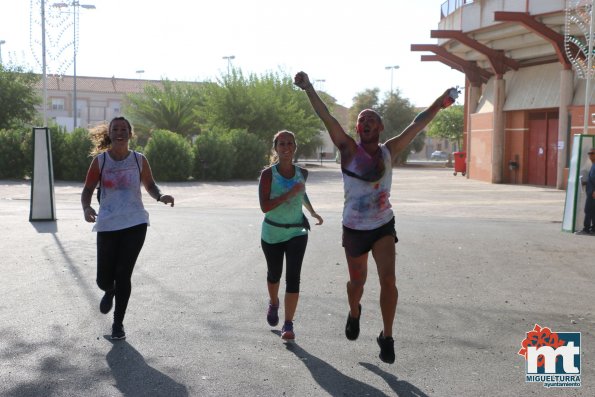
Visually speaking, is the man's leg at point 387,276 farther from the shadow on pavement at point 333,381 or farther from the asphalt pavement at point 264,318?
the shadow on pavement at point 333,381

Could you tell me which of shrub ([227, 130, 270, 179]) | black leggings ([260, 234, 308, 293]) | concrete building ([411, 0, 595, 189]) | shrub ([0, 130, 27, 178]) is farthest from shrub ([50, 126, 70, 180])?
black leggings ([260, 234, 308, 293])

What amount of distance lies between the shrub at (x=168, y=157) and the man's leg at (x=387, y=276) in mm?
29382

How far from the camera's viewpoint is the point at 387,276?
5.29 m

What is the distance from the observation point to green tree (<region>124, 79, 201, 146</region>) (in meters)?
50.5

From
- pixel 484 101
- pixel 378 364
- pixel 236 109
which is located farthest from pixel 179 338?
pixel 236 109

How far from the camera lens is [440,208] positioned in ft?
67.9

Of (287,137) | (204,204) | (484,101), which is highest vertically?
(484,101)

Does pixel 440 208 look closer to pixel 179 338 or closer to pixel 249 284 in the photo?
pixel 249 284

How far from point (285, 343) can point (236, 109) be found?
40078 mm

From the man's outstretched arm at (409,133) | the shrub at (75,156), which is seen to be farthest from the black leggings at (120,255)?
the shrub at (75,156)

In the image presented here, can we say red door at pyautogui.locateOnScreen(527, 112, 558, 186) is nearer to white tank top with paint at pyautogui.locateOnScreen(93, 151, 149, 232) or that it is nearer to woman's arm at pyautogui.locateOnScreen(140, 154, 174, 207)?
woman's arm at pyautogui.locateOnScreen(140, 154, 174, 207)

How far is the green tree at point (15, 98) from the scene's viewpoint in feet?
141

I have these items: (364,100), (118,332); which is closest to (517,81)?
(118,332)

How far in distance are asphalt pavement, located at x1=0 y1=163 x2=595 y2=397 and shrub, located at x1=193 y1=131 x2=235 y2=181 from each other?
2183cm
